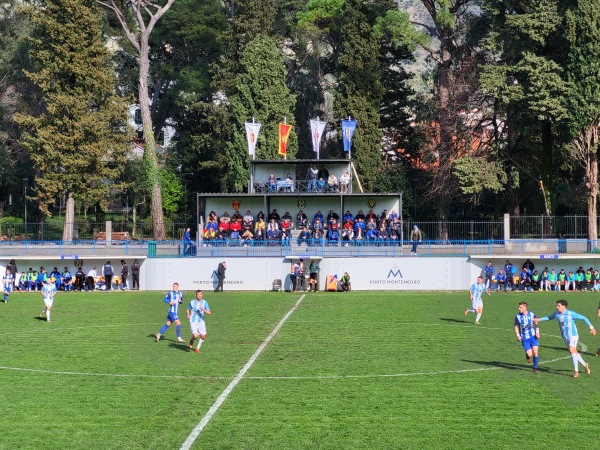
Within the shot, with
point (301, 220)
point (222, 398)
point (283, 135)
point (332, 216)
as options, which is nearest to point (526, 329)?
point (222, 398)

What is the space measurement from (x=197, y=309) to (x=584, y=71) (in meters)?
39.3

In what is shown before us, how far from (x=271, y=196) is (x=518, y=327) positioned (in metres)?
33.6

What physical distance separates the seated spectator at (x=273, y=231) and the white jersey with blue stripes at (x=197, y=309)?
2660 centimetres

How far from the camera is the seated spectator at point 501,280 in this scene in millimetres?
46781

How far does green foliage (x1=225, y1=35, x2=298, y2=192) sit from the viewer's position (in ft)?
220

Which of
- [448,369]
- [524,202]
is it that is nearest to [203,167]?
[524,202]

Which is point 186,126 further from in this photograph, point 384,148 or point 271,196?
point 271,196

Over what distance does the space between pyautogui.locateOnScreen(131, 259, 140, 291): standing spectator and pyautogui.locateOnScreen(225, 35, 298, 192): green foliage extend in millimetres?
19653

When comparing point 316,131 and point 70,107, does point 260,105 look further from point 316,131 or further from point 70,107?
point 70,107

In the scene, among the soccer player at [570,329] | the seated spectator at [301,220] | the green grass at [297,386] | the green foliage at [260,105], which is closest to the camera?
the green grass at [297,386]

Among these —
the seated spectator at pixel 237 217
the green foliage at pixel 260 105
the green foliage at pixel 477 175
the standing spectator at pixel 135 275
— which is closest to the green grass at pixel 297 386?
the standing spectator at pixel 135 275

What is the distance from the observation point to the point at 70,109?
203ft

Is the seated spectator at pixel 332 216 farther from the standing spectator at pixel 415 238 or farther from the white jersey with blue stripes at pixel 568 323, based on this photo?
the white jersey with blue stripes at pixel 568 323

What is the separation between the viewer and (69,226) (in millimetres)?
56969
